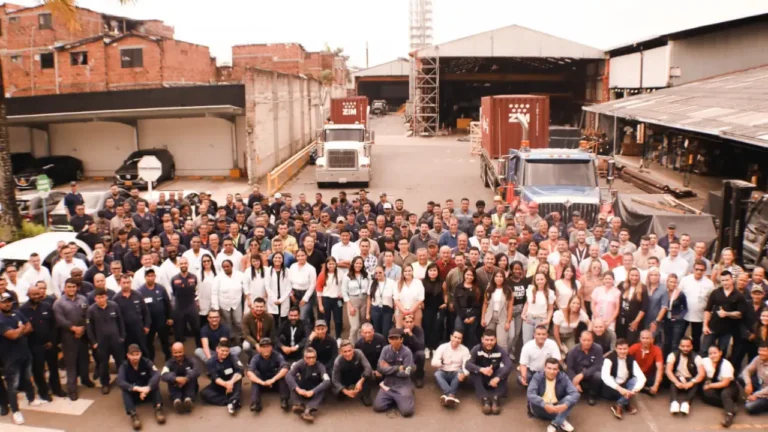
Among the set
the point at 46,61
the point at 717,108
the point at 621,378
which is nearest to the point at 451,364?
the point at 621,378

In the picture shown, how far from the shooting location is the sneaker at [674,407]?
902 centimetres

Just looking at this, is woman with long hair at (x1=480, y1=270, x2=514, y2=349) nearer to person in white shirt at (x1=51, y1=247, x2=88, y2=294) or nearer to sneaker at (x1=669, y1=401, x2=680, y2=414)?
sneaker at (x1=669, y1=401, x2=680, y2=414)

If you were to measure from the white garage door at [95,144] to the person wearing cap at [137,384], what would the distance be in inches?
958

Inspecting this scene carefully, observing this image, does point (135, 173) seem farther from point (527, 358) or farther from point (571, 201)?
point (527, 358)

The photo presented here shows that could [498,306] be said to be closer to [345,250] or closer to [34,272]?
[345,250]

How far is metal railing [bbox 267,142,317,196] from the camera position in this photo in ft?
90.6

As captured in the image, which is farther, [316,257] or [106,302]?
[316,257]

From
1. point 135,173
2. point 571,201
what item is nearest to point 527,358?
point 571,201

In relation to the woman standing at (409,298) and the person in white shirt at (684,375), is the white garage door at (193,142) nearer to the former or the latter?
the woman standing at (409,298)

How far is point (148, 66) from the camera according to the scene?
41875 mm

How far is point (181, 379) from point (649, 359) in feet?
21.2

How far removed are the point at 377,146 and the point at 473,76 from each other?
59.2 feet

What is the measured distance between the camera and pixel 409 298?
10336 mm

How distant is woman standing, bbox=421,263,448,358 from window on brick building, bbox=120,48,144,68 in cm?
3642
